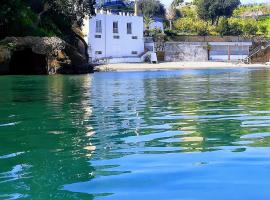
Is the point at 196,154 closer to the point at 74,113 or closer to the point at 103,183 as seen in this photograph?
the point at 103,183

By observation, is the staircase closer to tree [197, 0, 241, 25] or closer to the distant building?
the distant building

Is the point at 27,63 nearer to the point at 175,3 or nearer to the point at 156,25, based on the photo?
the point at 156,25

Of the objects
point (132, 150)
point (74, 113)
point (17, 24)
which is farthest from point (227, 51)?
point (132, 150)

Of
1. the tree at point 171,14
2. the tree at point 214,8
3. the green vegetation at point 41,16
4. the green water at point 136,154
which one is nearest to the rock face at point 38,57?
the green vegetation at point 41,16

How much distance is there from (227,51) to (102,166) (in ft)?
284

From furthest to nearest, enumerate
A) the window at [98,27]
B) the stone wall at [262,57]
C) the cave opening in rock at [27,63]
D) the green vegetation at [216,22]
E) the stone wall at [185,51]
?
the green vegetation at [216,22]
the stone wall at [262,57]
the stone wall at [185,51]
the window at [98,27]
the cave opening in rock at [27,63]

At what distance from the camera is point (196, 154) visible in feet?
28.7

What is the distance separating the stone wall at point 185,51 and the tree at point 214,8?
17679mm

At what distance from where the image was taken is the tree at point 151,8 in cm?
11181

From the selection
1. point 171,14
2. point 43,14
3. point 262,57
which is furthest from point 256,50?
point 43,14

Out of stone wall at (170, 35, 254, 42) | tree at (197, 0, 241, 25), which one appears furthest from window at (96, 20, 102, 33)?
tree at (197, 0, 241, 25)

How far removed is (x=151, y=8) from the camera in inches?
4409

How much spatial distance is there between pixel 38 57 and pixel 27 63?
4.95 ft

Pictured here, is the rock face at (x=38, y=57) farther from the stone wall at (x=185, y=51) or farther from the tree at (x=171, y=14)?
the tree at (x=171, y=14)
